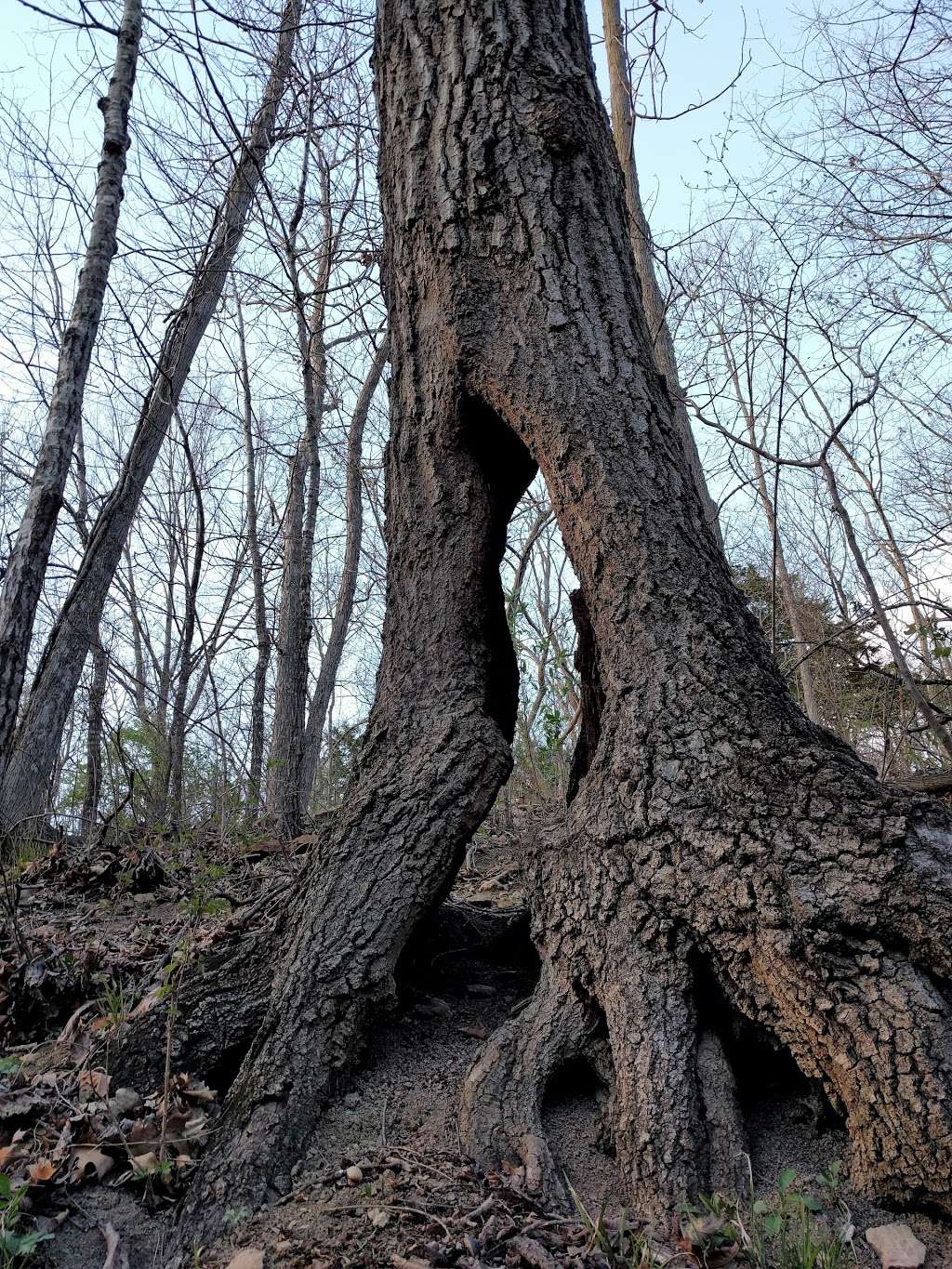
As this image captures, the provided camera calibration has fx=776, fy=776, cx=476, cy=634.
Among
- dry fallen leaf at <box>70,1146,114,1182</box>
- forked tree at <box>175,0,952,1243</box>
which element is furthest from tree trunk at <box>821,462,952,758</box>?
dry fallen leaf at <box>70,1146,114,1182</box>

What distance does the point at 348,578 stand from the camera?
416 inches

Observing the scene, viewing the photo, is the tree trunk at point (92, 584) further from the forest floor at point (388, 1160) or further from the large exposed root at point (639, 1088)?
the large exposed root at point (639, 1088)

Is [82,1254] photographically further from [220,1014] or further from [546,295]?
[546,295]

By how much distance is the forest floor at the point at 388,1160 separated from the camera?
156cm

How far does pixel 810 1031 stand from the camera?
1.68 metres


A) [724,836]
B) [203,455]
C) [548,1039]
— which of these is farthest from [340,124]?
[203,455]

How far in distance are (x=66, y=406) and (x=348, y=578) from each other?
5.99 metres

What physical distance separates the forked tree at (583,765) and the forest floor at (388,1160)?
10 cm

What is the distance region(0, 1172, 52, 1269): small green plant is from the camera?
5.18 ft

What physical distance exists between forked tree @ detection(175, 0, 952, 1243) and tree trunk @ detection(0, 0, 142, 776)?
268cm

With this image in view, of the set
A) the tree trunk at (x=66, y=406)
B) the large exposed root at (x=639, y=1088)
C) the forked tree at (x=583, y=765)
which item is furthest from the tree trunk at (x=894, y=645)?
the tree trunk at (x=66, y=406)

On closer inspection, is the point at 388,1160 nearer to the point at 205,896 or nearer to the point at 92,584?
the point at 205,896

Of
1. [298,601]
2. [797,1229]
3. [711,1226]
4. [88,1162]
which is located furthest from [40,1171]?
[298,601]

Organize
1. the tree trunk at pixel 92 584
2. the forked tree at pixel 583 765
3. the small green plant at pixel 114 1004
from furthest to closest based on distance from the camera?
the tree trunk at pixel 92 584 < the small green plant at pixel 114 1004 < the forked tree at pixel 583 765
